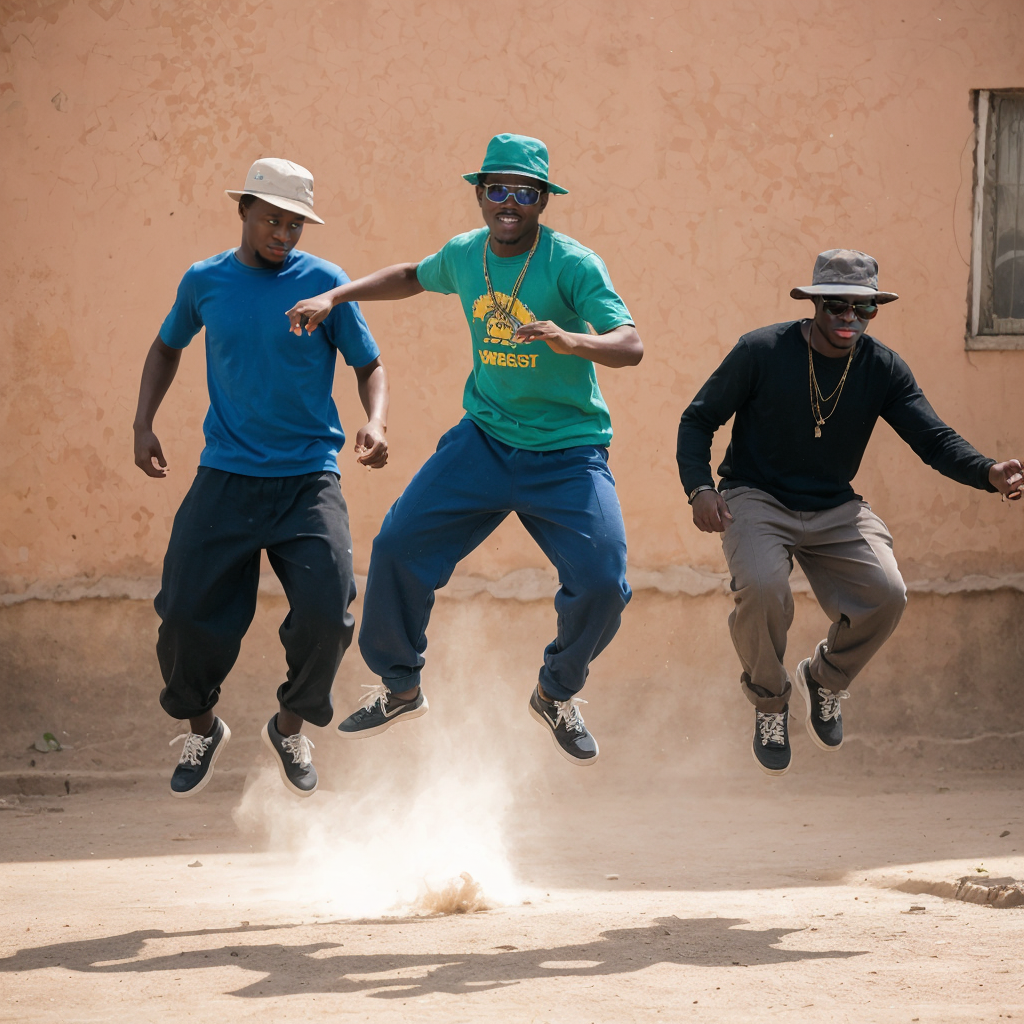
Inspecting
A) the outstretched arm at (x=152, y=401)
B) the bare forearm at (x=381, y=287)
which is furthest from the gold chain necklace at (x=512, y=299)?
the outstretched arm at (x=152, y=401)

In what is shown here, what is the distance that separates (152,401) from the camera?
5934mm

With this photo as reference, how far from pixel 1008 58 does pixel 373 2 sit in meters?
4.20

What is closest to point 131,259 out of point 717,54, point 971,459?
point 717,54

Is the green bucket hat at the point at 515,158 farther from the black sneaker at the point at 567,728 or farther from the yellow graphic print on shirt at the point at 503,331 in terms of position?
the black sneaker at the point at 567,728

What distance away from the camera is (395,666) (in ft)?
18.9

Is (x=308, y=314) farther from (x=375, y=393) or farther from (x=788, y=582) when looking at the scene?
(x=788, y=582)

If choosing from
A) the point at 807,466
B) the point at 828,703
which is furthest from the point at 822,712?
the point at 807,466

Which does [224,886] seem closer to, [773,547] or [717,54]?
[773,547]

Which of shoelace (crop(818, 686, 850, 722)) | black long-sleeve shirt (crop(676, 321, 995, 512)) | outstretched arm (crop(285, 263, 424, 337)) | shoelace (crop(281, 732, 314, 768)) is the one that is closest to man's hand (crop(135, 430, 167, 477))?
outstretched arm (crop(285, 263, 424, 337))

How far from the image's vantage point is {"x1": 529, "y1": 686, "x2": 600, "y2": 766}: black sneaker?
583cm

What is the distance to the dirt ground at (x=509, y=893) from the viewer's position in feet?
16.6

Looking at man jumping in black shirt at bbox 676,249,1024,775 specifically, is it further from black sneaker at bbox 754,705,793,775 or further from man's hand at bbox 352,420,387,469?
man's hand at bbox 352,420,387,469

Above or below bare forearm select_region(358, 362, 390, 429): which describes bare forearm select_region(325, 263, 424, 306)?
above

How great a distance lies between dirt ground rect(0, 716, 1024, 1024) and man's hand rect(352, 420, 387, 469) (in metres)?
1.97
